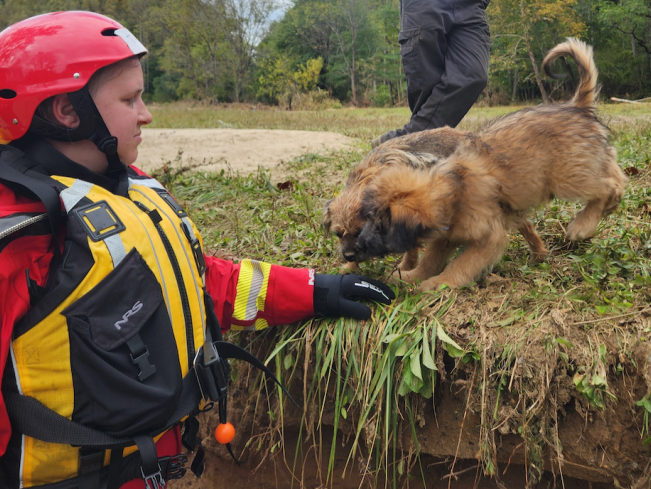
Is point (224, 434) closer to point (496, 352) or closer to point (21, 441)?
point (21, 441)

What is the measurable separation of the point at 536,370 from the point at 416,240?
0.99 m

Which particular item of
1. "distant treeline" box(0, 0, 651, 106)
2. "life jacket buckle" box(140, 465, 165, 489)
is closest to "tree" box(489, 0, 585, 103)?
"distant treeline" box(0, 0, 651, 106)

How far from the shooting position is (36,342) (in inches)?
71.5

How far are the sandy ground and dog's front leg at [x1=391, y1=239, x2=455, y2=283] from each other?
12.0 ft

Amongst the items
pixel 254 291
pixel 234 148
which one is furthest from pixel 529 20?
pixel 254 291

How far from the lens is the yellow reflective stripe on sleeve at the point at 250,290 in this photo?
107 inches

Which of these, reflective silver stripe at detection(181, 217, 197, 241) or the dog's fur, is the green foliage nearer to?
the dog's fur

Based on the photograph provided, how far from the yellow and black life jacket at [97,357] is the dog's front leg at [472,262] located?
5.60 feet

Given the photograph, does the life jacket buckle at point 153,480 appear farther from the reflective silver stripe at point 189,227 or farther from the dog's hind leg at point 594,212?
the dog's hind leg at point 594,212

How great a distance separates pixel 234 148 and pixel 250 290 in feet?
18.7

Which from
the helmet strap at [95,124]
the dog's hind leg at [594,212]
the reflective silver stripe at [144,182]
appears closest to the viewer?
the helmet strap at [95,124]

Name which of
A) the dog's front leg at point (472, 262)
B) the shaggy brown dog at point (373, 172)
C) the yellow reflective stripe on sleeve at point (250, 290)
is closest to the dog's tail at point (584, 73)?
the shaggy brown dog at point (373, 172)

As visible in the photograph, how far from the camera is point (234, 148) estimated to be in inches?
315

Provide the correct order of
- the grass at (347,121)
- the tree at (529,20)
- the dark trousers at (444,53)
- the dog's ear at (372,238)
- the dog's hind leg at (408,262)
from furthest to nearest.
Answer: the tree at (529,20) → the grass at (347,121) → the dark trousers at (444,53) → the dog's hind leg at (408,262) → the dog's ear at (372,238)
